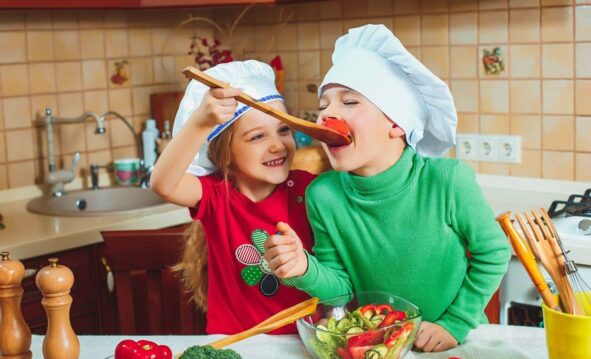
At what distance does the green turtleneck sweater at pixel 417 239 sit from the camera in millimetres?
1366

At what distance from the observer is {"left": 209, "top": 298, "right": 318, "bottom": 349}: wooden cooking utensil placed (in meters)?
1.25

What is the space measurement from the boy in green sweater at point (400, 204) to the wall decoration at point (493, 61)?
1.32 m

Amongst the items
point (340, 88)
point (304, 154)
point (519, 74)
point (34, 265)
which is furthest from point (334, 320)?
point (519, 74)

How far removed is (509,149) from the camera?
272cm

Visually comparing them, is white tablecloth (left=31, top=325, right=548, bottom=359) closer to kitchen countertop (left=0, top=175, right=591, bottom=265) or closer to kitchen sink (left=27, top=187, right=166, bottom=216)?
kitchen countertop (left=0, top=175, right=591, bottom=265)

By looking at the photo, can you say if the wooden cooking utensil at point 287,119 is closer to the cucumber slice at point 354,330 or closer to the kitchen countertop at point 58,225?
the cucumber slice at point 354,330

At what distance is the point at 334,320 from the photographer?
4.15 feet

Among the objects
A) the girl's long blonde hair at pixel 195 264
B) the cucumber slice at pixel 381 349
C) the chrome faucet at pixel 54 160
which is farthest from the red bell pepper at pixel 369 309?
the chrome faucet at pixel 54 160

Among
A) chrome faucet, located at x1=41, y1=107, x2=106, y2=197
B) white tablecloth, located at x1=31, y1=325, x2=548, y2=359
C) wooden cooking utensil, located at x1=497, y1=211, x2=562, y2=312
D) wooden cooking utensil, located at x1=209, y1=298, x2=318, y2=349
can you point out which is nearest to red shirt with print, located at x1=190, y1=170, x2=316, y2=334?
white tablecloth, located at x1=31, y1=325, x2=548, y2=359

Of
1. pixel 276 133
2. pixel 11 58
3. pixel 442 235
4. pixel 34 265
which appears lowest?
pixel 34 265

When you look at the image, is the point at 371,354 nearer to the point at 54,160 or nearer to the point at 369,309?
the point at 369,309

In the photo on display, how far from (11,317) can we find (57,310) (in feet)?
0.28

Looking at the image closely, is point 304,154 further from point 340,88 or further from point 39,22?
point 39,22

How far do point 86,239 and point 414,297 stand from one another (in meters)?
1.32
